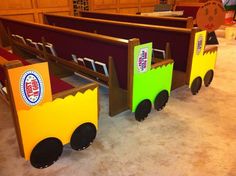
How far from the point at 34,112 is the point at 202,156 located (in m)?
1.35

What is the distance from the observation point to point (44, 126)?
170 cm

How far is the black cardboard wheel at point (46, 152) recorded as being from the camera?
1724 mm

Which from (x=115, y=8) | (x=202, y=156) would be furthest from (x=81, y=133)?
(x=115, y=8)

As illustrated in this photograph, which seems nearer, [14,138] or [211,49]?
[14,138]

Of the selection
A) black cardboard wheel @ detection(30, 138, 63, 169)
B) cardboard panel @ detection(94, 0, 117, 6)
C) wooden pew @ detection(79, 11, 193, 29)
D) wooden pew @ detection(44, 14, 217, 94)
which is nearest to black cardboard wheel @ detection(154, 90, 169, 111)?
wooden pew @ detection(44, 14, 217, 94)

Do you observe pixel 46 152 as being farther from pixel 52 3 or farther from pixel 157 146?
pixel 52 3

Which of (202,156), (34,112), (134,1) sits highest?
(134,1)

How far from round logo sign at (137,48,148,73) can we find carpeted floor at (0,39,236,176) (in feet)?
1.88

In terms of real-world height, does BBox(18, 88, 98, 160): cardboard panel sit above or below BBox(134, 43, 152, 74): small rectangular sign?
below

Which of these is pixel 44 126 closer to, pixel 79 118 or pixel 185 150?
pixel 79 118

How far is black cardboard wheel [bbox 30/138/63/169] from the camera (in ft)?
5.65

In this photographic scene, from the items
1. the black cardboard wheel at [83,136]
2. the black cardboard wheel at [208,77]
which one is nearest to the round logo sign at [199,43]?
the black cardboard wheel at [208,77]

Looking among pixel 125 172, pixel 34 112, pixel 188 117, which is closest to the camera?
pixel 34 112

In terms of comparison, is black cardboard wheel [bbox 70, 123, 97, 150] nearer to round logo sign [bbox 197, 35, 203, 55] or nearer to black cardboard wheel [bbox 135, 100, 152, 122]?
black cardboard wheel [bbox 135, 100, 152, 122]
